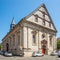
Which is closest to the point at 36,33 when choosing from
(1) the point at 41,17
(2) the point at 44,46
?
(2) the point at 44,46

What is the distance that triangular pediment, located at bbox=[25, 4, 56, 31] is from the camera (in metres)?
41.7

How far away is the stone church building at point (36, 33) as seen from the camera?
3925 cm

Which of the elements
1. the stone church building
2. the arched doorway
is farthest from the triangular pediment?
the arched doorway

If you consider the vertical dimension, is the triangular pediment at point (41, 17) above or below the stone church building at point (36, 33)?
above

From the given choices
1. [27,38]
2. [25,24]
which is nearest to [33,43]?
[27,38]

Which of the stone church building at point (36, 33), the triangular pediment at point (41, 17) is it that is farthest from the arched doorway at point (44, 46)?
the triangular pediment at point (41, 17)

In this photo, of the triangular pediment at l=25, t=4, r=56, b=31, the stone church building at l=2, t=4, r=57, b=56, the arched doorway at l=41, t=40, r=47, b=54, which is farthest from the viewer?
the arched doorway at l=41, t=40, r=47, b=54

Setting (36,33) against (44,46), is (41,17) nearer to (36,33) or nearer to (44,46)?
(36,33)

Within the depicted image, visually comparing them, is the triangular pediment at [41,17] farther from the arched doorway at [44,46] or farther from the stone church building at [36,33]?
the arched doorway at [44,46]

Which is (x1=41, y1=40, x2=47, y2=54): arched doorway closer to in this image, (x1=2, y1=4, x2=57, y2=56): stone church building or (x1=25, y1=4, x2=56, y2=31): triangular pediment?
(x1=2, y1=4, x2=57, y2=56): stone church building

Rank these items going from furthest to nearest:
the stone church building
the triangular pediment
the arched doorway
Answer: the arched doorway
the triangular pediment
the stone church building

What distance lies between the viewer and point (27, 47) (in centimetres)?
3897

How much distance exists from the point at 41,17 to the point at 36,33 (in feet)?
18.6

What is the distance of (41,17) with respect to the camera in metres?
44.8
